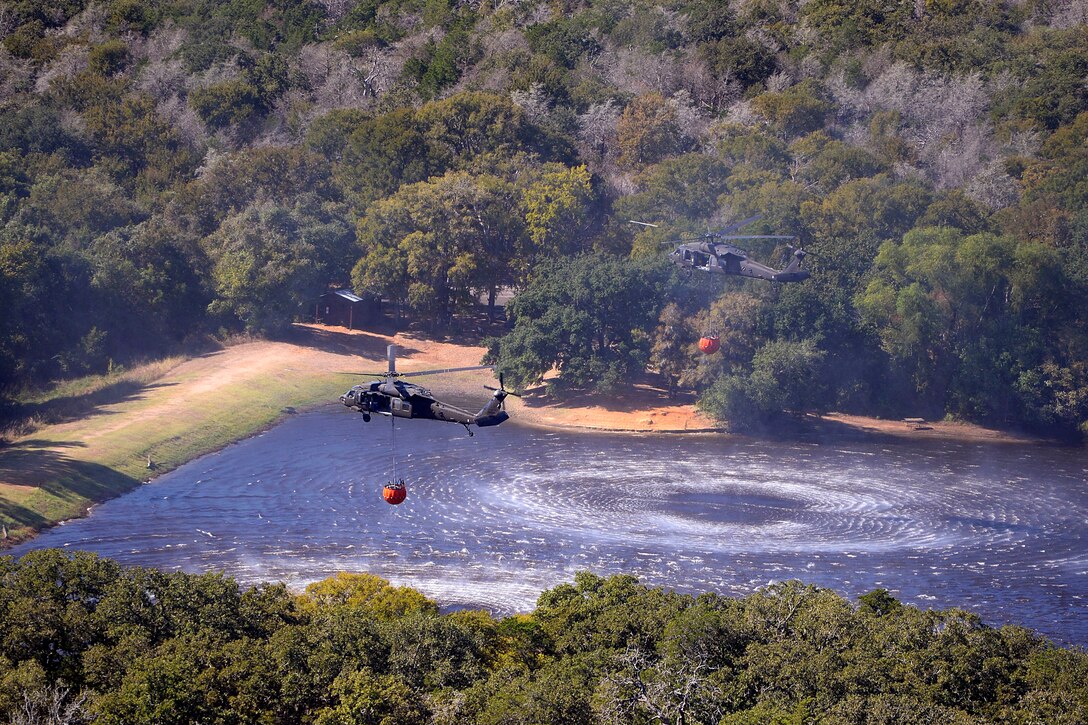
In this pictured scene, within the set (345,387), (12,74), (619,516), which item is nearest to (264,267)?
(345,387)

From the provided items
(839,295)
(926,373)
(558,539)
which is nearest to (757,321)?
(839,295)

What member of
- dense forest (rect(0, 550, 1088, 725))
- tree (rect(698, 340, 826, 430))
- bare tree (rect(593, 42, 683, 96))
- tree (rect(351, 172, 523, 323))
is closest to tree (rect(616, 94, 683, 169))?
bare tree (rect(593, 42, 683, 96))

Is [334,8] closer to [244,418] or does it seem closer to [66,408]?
[244,418]

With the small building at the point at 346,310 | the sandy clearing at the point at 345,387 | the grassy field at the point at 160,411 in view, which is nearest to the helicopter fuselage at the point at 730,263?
the sandy clearing at the point at 345,387

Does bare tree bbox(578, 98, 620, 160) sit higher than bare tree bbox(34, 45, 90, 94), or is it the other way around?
bare tree bbox(34, 45, 90, 94)

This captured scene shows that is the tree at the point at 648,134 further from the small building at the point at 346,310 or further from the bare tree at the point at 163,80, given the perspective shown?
the bare tree at the point at 163,80

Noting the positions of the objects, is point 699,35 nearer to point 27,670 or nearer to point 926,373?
point 926,373

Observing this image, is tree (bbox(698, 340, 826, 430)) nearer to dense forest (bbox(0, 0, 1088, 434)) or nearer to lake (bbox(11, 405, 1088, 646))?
dense forest (bbox(0, 0, 1088, 434))
